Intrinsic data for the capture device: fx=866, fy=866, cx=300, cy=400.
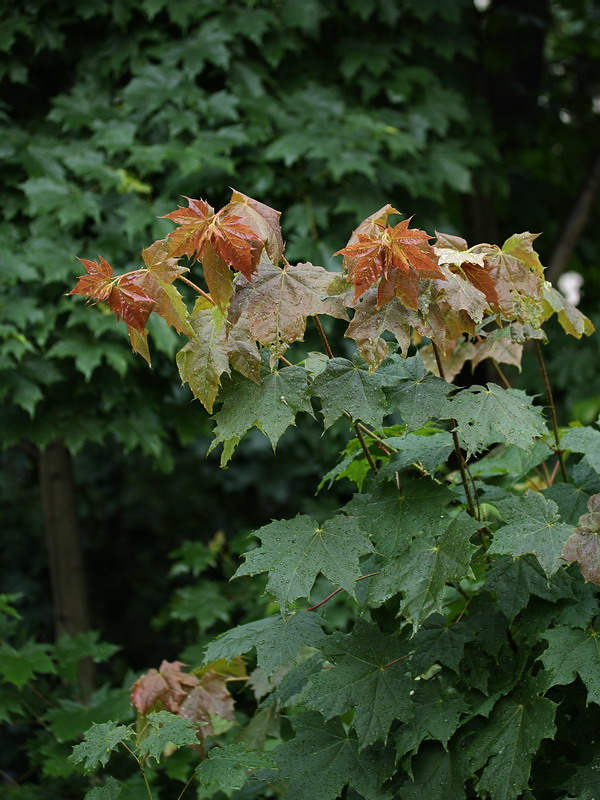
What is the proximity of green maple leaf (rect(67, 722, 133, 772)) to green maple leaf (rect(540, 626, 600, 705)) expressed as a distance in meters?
0.63

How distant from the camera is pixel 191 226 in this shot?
3.78 ft

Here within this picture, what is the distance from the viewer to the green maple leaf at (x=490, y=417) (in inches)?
46.8

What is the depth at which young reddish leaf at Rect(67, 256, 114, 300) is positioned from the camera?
1.17 metres

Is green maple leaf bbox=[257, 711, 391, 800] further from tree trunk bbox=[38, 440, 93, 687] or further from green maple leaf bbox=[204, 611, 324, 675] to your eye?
tree trunk bbox=[38, 440, 93, 687]

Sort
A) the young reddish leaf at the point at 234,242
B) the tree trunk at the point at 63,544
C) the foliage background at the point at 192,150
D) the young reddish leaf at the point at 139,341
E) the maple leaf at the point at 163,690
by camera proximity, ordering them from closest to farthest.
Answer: the young reddish leaf at the point at 234,242 < the young reddish leaf at the point at 139,341 < the maple leaf at the point at 163,690 < the foliage background at the point at 192,150 < the tree trunk at the point at 63,544

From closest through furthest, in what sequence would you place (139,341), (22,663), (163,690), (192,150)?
(139,341)
(163,690)
(22,663)
(192,150)

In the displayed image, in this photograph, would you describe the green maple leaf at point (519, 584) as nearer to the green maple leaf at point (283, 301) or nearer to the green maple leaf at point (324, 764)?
the green maple leaf at point (324, 764)

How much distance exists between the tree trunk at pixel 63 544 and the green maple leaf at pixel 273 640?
5.85 feet

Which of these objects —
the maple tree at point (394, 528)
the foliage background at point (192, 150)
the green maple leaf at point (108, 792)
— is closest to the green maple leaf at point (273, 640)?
the maple tree at point (394, 528)

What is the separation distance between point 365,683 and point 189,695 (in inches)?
19.7

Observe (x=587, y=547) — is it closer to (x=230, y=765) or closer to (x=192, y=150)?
(x=230, y=765)

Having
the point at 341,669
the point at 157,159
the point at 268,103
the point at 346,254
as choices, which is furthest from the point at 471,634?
the point at 268,103

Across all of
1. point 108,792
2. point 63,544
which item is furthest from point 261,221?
point 63,544

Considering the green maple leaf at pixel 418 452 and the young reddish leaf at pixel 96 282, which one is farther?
the green maple leaf at pixel 418 452
